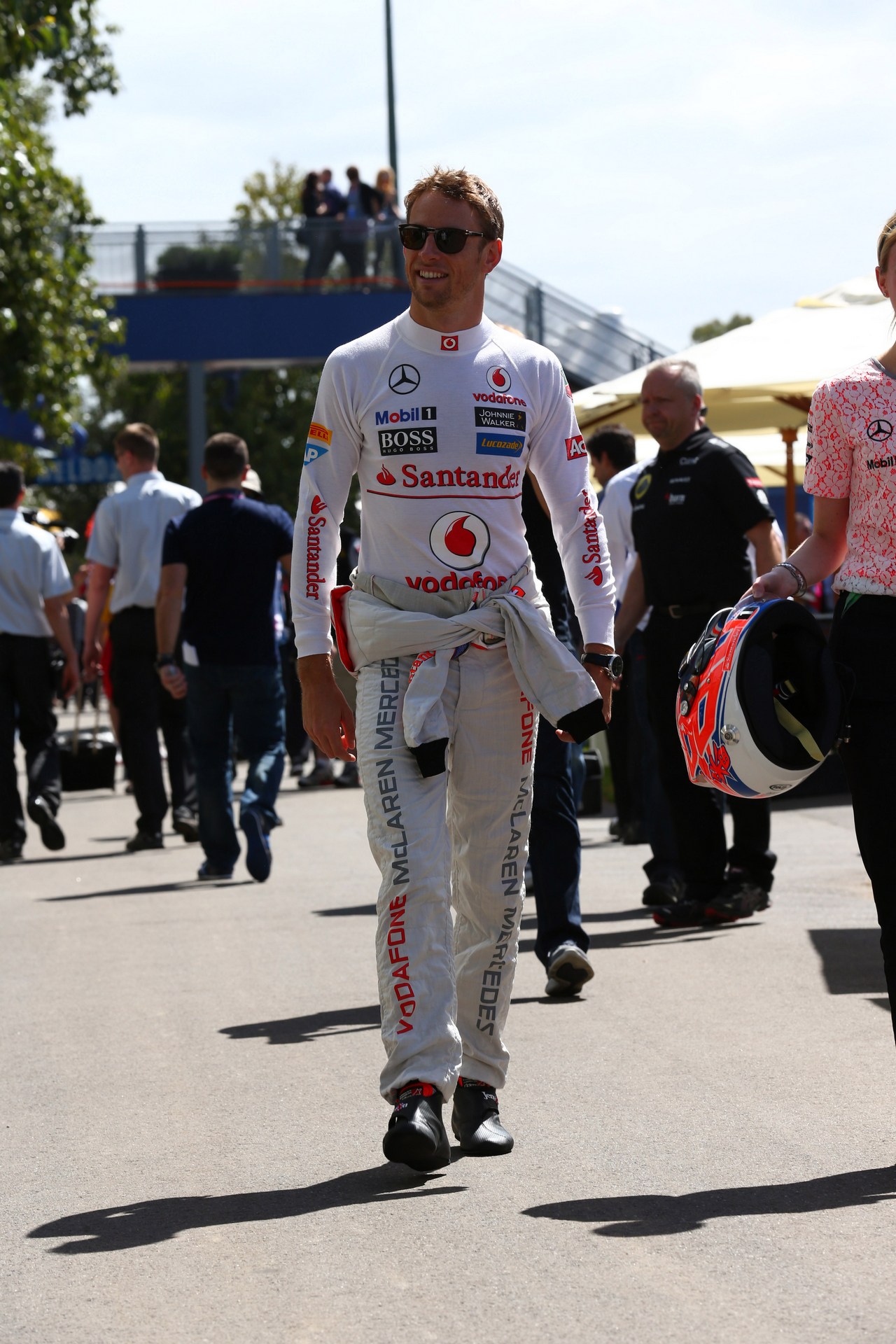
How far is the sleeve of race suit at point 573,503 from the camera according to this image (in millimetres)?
4867

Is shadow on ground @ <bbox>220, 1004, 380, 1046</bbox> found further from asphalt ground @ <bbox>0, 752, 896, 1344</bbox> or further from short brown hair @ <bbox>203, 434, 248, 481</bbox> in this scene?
short brown hair @ <bbox>203, 434, 248, 481</bbox>

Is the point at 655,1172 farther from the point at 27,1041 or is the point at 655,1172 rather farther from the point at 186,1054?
the point at 27,1041

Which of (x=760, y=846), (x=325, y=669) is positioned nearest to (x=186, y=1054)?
(x=325, y=669)

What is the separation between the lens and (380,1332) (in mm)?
3463

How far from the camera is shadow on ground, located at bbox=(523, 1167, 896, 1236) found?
13.3 ft

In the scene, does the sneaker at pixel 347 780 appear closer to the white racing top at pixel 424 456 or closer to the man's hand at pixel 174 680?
the man's hand at pixel 174 680

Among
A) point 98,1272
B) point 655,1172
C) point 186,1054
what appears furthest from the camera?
point 186,1054

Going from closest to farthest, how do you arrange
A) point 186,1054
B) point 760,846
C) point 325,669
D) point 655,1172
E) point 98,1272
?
point 98,1272 < point 655,1172 < point 325,669 < point 186,1054 < point 760,846

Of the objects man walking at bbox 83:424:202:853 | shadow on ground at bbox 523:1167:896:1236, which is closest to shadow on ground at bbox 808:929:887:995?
shadow on ground at bbox 523:1167:896:1236

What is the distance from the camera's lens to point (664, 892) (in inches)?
347

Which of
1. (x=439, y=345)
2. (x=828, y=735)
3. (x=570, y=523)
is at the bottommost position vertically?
(x=828, y=735)

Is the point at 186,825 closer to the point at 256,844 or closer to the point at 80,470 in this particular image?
the point at 256,844

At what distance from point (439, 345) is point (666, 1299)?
2208 mm

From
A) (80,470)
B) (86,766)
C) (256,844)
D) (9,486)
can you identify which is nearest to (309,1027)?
(256,844)
